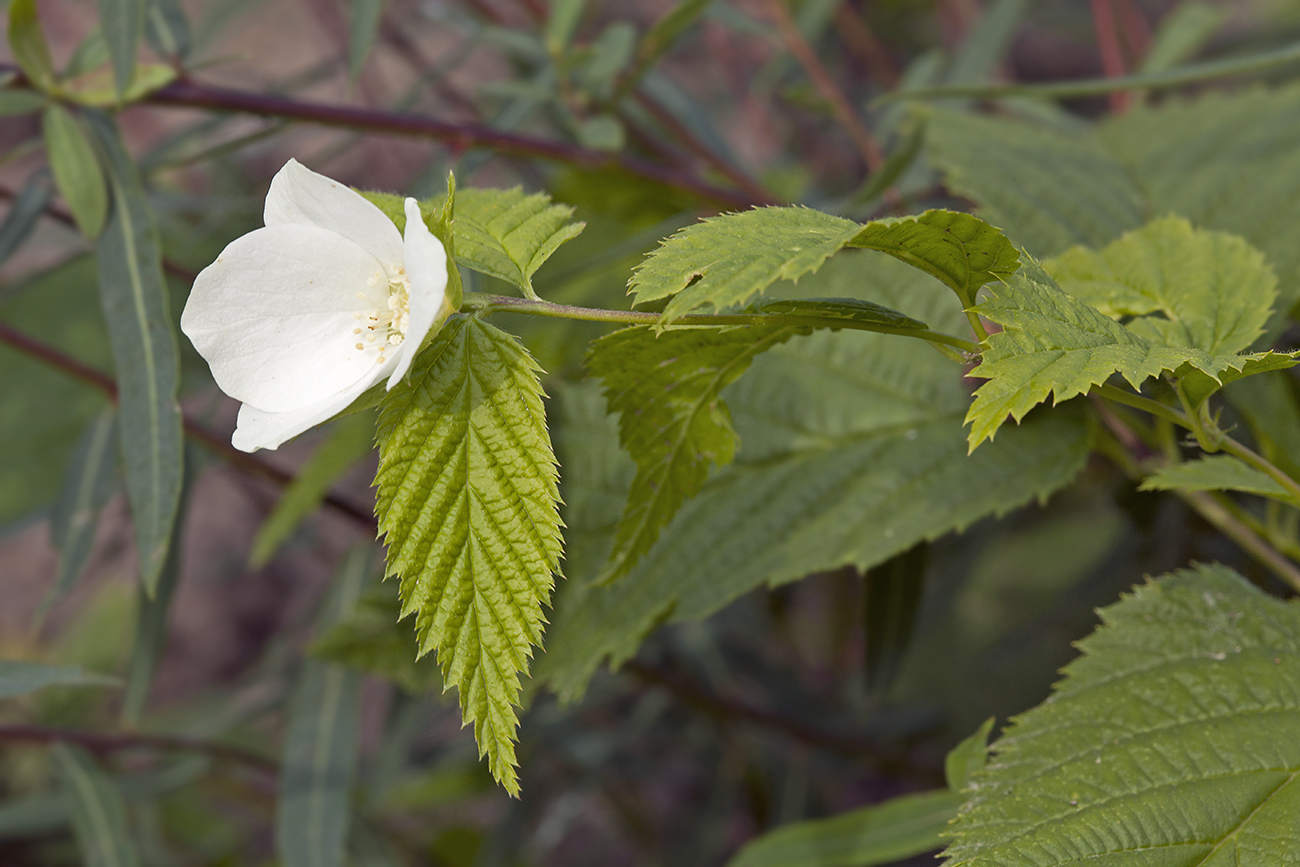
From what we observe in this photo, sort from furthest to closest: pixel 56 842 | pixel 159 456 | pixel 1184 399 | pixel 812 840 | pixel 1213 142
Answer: pixel 56 842 → pixel 1213 142 → pixel 812 840 → pixel 159 456 → pixel 1184 399

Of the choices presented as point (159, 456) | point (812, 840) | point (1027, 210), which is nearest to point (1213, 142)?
point (1027, 210)

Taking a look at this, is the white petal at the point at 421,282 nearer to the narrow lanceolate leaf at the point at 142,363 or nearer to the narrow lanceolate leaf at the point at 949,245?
the narrow lanceolate leaf at the point at 949,245

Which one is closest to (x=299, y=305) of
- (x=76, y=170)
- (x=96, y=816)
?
(x=76, y=170)

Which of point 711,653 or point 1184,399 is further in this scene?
point 711,653

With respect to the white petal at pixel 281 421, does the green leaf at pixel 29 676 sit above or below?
below

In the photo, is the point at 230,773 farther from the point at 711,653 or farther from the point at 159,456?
the point at 159,456

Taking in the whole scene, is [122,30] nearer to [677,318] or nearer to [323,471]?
[323,471]

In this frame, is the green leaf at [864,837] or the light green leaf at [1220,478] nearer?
the light green leaf at [1220,478]

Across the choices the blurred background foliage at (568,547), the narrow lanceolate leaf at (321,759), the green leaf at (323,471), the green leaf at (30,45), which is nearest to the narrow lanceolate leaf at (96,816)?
the blurred background foliage at (568,547)
